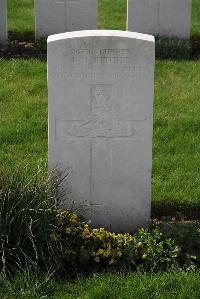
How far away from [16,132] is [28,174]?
4.58 feet

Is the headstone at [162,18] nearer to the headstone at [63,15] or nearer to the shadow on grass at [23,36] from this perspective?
the headstone at [63,15]

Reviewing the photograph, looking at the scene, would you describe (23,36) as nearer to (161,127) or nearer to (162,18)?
(162,18)

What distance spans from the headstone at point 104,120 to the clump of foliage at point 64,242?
272 millimetres

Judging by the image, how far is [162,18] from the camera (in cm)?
1099

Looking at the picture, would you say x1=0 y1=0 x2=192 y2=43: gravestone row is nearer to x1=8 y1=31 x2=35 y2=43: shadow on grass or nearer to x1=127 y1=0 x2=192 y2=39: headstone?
x1=127 y1=0 x2=192 y2=39: headstone

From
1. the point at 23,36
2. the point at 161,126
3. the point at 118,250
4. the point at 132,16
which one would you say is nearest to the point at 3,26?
the point at 23,36

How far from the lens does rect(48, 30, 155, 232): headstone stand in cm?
546

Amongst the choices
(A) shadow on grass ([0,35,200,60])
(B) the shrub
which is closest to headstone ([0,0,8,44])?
(A) shadow on grass ([0,35,200,60])

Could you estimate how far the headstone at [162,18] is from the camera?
10820 millimetres

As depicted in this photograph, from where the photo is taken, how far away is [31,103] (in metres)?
8.27

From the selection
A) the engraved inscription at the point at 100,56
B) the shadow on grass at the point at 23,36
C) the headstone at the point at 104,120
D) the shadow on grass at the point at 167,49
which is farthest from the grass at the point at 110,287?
the shadow on grass at the point at 23,36

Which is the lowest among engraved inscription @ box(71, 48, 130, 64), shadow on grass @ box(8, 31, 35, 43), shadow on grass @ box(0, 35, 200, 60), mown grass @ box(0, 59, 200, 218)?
mown grass @ box(0, 59, 200, 218)

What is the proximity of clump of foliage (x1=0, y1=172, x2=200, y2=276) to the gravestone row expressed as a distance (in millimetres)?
5814

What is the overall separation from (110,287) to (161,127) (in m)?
3.13
